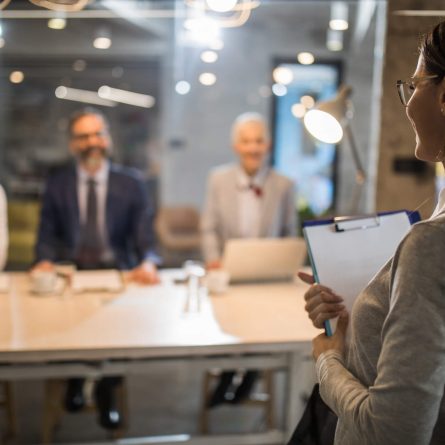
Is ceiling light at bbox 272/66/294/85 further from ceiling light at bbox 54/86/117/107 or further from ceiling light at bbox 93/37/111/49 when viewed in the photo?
ceiling light at bbox 54/86/117/107

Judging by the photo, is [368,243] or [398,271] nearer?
[398,271]

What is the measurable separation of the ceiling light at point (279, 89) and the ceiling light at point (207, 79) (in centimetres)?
65

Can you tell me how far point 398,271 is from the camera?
104 cm

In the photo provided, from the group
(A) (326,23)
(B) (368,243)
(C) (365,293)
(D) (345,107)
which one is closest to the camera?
(C) (365,293)

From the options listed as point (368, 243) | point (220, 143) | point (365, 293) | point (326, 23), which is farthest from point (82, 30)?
point (365, 293)

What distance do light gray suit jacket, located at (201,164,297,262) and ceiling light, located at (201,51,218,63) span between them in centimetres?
321

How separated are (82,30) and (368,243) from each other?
5407 mm

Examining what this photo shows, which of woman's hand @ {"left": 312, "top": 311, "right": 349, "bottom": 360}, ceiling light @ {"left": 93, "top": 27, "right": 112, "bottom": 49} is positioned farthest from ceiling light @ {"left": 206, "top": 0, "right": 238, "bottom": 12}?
ceiling light @ {"left": 93, "top": 27, "right": 112, "bottom": 49}

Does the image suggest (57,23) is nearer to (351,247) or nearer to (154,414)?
(154,414)

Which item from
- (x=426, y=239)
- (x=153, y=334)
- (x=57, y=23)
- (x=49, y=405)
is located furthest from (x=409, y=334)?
(x=57, y=23)

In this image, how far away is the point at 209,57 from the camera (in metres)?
7.16

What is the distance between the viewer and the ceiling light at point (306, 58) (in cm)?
724

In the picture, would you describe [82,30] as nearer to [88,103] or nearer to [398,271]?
[88,103]

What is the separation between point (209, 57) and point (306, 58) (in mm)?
1042
